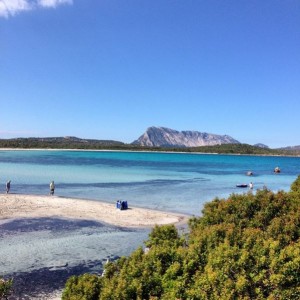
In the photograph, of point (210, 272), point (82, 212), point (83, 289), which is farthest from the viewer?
point (82, 212)

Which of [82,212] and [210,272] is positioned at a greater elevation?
[210,272]

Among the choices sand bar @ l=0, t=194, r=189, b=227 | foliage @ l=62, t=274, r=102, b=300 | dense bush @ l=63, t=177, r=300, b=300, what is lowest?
sand bar @ l=0, t=194, r=189, b=227

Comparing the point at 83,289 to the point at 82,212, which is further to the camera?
the point at 82,212

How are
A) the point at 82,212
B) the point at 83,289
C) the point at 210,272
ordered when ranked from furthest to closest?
the point at 82,212 < the point at 83,289 < the point at 210,272

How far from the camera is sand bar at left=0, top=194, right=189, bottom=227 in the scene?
108 feet

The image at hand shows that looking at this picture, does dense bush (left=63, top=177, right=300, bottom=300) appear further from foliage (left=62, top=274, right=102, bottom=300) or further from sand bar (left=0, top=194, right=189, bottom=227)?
sand bar (left=0, top=194, right=189, bottom=227)

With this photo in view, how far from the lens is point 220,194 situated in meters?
54.8

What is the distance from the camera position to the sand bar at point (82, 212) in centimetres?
3283

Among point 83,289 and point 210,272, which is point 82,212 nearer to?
point 83,289

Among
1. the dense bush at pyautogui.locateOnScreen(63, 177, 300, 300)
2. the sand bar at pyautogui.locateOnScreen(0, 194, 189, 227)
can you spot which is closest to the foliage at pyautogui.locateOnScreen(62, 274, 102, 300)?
the dense bush at pyautogui.locateOnScreen(63, 177, 300, 300)

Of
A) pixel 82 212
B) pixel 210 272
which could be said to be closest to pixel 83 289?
pixel 210 272

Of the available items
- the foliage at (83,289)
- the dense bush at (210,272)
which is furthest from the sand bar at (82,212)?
the foliage at (83,289)

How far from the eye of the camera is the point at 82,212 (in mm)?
35750

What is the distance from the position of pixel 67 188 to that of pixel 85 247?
31.7 metres
